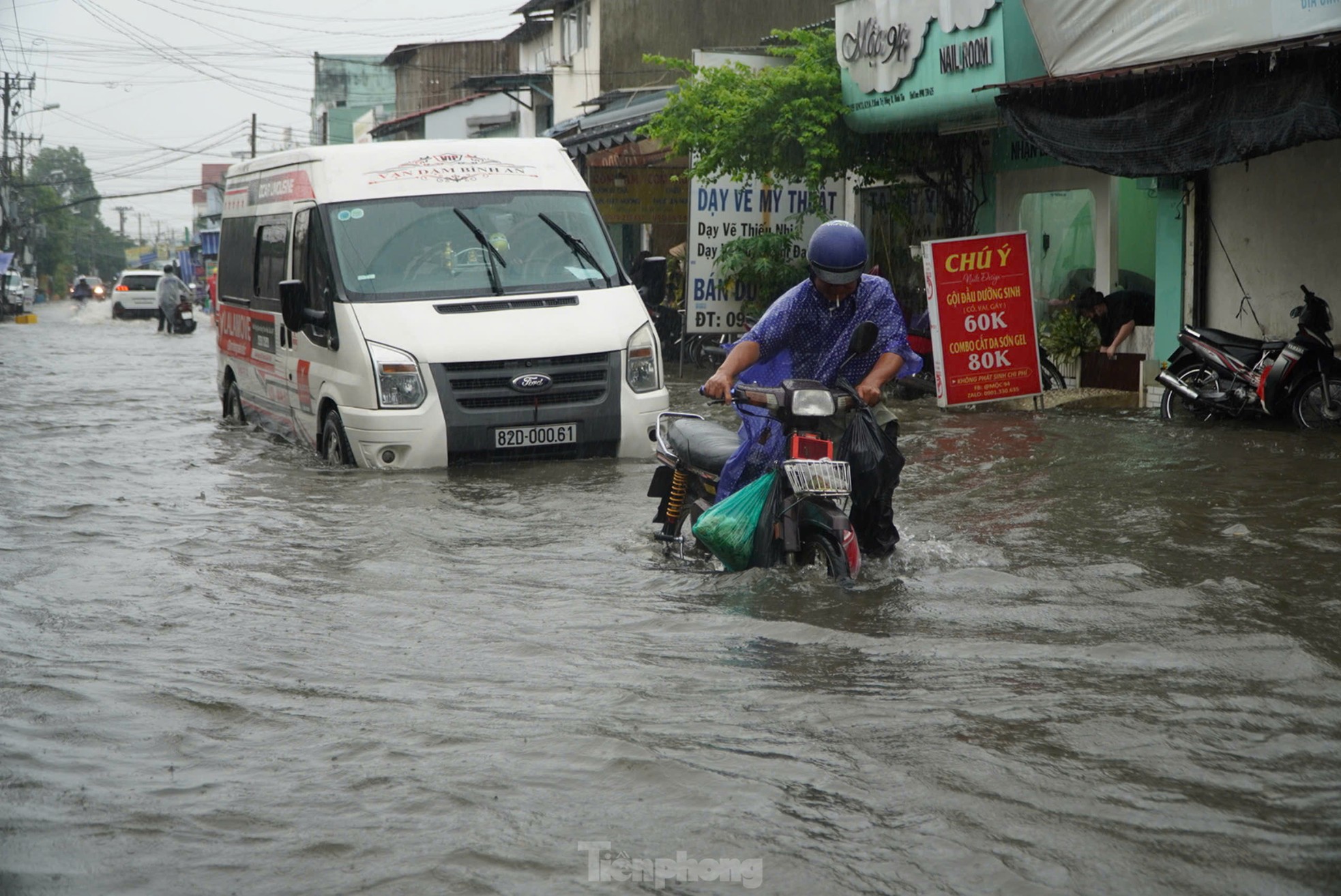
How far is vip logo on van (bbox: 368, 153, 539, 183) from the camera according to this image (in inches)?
422

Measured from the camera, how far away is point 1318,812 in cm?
365

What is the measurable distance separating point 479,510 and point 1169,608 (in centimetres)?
412

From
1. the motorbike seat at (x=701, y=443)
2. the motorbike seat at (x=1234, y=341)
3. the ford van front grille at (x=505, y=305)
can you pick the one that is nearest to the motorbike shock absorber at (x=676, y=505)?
the motorbike seat at (x=701, y=443)

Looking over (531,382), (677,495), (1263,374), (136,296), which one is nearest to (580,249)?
(531,382)

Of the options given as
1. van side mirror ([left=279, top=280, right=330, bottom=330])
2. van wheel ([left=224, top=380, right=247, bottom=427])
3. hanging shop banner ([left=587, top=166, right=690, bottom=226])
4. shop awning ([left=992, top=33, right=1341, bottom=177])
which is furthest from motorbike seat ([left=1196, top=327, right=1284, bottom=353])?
hanging shop banner ([left=587, top=166, right=690, bottom=226])

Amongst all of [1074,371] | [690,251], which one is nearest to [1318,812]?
[1074,371]

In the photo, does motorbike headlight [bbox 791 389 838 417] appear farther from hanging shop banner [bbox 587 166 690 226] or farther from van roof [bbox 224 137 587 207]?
hanging shop banner [bbox 587 166 690 226]

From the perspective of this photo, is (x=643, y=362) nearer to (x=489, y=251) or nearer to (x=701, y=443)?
(x=489, y=251)

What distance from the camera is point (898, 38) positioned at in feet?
51.3

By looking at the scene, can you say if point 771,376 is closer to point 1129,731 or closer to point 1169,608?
point 1169,608

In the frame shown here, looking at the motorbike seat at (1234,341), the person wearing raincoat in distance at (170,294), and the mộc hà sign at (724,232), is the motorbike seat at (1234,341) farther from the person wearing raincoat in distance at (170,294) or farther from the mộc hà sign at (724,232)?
the person wearing raincoat in distance at (170,294)

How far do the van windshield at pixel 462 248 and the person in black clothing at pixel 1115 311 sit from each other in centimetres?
641

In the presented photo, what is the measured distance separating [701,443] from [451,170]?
4.55 metres

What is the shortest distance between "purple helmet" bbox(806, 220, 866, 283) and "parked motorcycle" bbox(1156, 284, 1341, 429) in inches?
261
